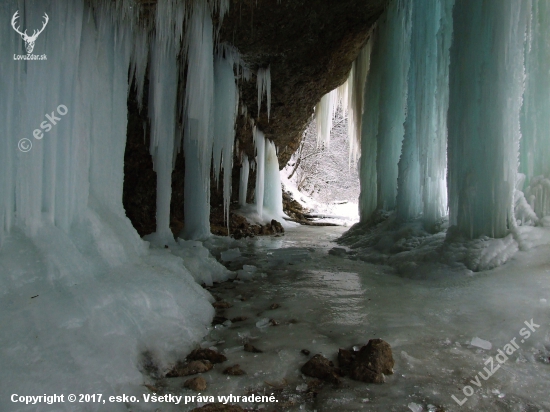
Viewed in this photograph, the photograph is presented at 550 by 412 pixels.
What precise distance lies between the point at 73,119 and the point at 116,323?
143cm

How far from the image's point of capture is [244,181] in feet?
32.9

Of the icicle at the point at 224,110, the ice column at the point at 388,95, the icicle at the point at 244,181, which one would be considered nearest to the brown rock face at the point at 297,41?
the ice column at the point at 388,95

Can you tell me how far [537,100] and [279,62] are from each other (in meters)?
4.03

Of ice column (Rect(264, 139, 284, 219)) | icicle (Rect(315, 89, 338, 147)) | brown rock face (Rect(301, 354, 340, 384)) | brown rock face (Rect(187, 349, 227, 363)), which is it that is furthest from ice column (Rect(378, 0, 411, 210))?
brown rock face (Rect(187, 349, 227, 363))

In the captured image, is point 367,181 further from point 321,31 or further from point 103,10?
point 103,10

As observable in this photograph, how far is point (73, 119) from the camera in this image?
2.45m

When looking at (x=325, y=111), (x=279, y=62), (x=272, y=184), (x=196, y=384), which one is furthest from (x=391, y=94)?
(x=196, y=384)

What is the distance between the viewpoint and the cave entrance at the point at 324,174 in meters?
19.4

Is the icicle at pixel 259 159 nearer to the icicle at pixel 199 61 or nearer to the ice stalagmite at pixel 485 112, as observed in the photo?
the icicle at pixel 199 61

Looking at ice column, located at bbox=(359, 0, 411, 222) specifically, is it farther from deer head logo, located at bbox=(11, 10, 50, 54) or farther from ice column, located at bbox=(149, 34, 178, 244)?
deer head logo, located at bbox=(11, 10, 50, 54)

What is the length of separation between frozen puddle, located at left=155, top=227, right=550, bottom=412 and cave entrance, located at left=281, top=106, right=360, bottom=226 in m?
15.2

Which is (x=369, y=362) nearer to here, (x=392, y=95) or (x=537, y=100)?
(x=537, y=100)

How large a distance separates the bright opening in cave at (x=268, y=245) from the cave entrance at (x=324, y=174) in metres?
12.4

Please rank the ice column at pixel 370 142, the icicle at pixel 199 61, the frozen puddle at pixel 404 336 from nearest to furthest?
1. the frozen puddle at pixel 404 336
2. the icicle at pixel 199 61
3. the ice column at pixel 370 142
